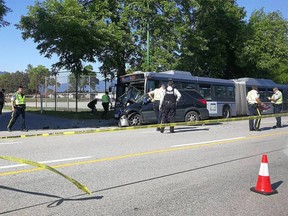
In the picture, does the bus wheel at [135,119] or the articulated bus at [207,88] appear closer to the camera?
the bus wheel at [135,119]

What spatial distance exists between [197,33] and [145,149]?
2006 centimetres

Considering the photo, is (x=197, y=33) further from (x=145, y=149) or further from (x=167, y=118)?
(x=145, y=149)

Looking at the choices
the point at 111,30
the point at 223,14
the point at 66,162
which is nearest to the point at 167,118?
the point at 66,162

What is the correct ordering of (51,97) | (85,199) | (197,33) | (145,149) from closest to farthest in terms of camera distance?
1. (85,199)
2. (145,149)
3. (197,33)
4. (51,97)

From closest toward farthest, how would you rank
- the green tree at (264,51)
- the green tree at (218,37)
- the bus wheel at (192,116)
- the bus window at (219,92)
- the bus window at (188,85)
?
1. the bus wheel at (192,116)
2. the bus window at (188,85)
3. the bus window at (219,92)
4. the green tree at (218,37)
5. the green tree at (264,51)

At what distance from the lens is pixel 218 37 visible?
3266cm

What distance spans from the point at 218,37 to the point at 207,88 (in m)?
12.1

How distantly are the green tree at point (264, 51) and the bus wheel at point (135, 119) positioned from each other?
19.2 metres

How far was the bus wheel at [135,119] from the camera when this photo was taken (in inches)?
649

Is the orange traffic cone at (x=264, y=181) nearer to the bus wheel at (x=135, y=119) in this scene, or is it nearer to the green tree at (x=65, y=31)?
the bus wheel at (x=135, y=119)

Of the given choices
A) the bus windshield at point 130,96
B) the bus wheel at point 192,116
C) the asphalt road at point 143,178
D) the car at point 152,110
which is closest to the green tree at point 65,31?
the bus windshield at point 130,96

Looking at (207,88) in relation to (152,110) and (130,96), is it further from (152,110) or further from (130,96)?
(152,110)

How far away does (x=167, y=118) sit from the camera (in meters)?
13.3

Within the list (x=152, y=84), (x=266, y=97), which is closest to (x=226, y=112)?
(x=266, y=97)
